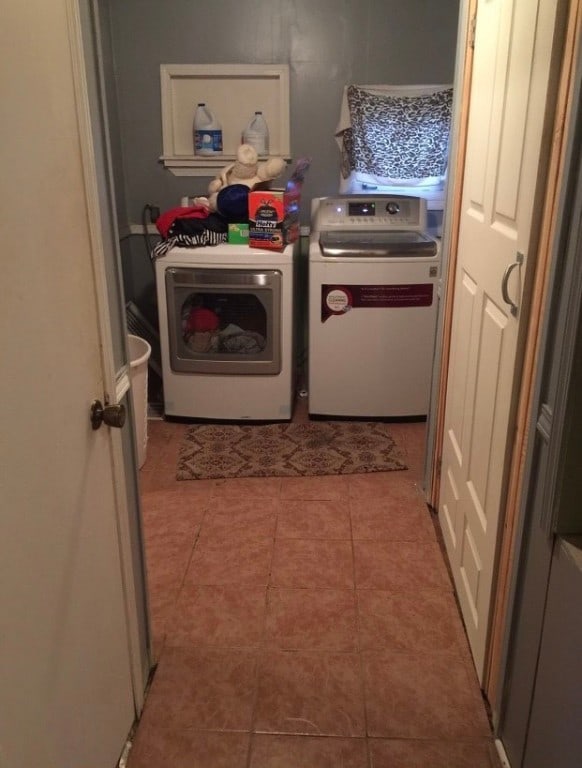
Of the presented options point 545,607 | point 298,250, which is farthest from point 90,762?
point 298,250

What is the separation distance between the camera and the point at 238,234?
310 cm

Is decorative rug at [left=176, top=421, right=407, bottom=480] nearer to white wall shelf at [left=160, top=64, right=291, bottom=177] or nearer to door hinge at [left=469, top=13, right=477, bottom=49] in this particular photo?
white wall shelf at [left=160, top=64, right=291, bottom=177]

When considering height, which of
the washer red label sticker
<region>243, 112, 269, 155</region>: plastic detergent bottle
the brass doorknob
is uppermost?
<region>243, 112, 269, 155</region>: plastic detergent bottle

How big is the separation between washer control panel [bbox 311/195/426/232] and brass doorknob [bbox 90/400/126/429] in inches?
89.7

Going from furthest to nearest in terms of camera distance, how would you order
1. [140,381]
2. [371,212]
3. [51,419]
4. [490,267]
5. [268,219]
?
[371,212] < [268,219] < [140,381] < [490,267] < [51,419]

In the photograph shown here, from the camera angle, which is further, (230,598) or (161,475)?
(161,475)

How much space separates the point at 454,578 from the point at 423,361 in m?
1.33

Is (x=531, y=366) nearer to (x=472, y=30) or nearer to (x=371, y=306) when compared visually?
(x=472, y=30)

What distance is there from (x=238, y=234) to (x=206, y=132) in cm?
73

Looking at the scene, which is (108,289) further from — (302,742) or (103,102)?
(302,742)

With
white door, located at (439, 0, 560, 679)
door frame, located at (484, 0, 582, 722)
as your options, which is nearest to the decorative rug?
white door, located at (439, 0, 560, 679)

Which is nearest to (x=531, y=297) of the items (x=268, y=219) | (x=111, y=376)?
(x=111, y=376)

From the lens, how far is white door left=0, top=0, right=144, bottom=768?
3.00 feet

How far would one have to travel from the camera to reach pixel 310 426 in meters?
3.24
